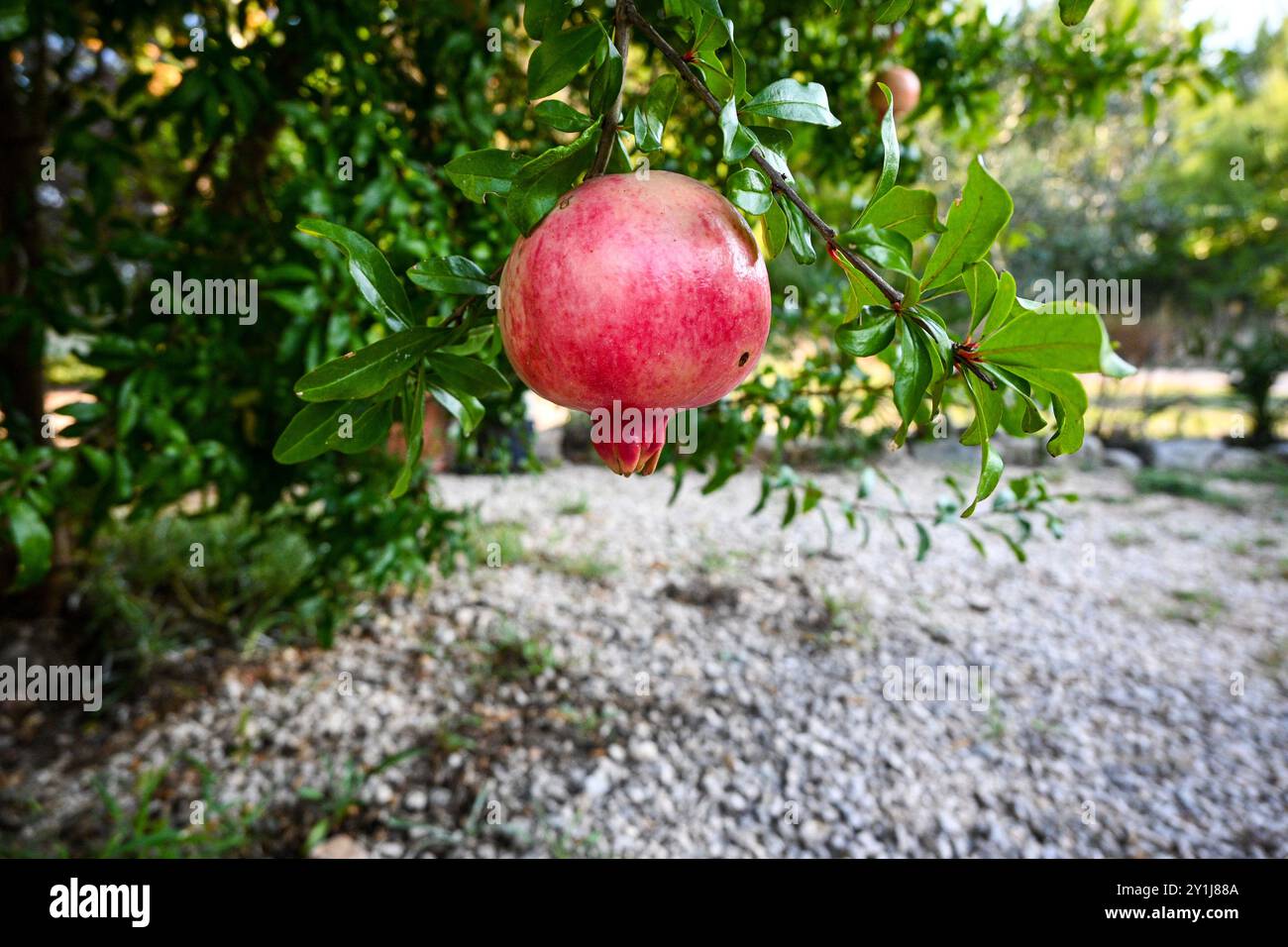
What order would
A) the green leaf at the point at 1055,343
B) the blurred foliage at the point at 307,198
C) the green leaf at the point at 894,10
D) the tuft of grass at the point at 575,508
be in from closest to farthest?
the green leaf at the point at 1055,343, the green leaf at the point at 894,10, the blurred foliage at the point at 307,198, the tuft of grass at the point at 575,508

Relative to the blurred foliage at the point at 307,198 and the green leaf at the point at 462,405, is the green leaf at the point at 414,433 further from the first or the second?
the blurred foliage at the point at 307,198

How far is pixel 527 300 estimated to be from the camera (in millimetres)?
453

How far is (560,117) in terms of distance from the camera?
1.73 feet

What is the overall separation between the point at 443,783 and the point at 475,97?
1691 millimetres

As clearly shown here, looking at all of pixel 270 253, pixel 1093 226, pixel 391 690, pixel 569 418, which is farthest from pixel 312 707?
pixel 1093 226

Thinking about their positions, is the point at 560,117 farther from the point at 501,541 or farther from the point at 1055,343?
the point at 501,541

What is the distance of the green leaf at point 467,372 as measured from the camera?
568 millimetres

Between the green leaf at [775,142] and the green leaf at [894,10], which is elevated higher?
the green leaf at [894,10]

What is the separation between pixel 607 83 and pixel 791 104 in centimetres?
12

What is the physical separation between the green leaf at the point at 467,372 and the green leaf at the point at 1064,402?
1.20 feet

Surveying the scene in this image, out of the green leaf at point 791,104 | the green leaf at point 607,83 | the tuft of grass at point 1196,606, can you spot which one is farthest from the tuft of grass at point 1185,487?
the green leaf at point 607,83

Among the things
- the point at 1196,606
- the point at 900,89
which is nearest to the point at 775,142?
the point at 900,89

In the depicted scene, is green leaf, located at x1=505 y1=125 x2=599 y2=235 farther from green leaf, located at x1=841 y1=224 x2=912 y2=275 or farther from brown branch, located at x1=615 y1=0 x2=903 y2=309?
green leaf, located at x1=841 y1=224 x2=912 y2=275
